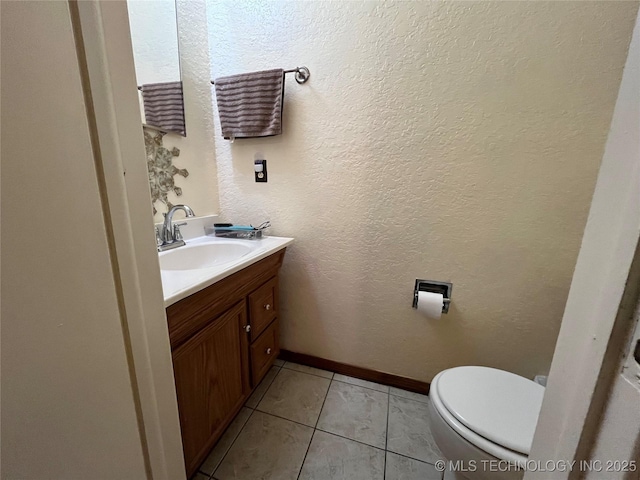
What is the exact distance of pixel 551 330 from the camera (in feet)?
3.79

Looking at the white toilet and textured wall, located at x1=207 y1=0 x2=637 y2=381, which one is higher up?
textured wall, located at x1=207 y1=0 x2=637 y2=381

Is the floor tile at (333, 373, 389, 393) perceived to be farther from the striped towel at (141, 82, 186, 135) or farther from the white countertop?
the striped towel at (141, 82, 186, 135)

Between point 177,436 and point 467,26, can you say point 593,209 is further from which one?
point 467,26

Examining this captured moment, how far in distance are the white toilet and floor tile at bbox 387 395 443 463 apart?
0.13 metres

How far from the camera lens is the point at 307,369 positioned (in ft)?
5.19

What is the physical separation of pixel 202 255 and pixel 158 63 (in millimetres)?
942

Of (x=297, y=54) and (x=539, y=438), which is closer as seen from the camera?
(x=539, y=438)

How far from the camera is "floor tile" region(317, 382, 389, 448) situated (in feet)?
3.88

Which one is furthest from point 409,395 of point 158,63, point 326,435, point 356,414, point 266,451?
point 158,63

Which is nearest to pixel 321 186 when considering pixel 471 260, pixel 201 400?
pixel 471 260

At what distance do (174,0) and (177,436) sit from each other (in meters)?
1.85

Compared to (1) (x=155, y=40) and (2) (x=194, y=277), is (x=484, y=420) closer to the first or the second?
(2) (x=194, y=277)

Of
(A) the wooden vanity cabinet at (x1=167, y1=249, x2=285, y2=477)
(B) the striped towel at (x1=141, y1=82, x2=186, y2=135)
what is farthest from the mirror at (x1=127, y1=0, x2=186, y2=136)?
(A) the wooden vanity cabinet at (x1=167, y1=249, x2=285, y2=477)

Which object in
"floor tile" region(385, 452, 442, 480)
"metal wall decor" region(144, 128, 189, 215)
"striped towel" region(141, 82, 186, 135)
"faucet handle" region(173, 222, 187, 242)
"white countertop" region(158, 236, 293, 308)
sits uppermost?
"striped towel" region(141, 82, 186, 135)
